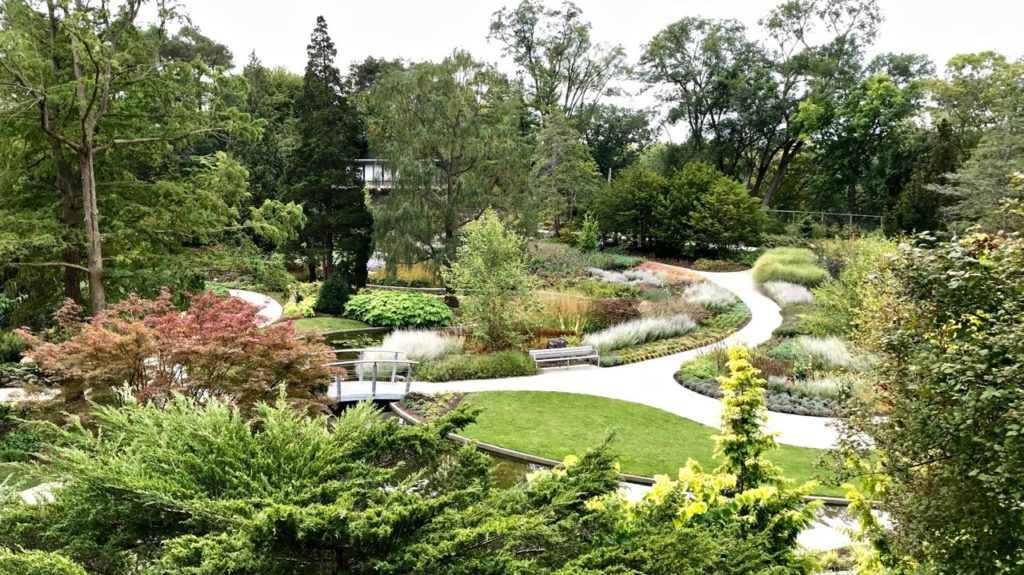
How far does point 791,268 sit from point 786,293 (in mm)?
2213

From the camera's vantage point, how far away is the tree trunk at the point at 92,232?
945 centimetres

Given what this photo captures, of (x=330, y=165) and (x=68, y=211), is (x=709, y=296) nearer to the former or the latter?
(x=330, y=165)

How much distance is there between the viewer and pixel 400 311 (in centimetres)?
1661

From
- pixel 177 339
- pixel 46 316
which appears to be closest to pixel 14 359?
pixel 46 316

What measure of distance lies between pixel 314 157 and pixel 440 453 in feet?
58.6

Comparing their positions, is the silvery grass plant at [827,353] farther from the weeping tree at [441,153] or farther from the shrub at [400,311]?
the weeping tree at [441,153]

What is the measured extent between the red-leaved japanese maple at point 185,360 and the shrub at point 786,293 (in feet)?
53.8

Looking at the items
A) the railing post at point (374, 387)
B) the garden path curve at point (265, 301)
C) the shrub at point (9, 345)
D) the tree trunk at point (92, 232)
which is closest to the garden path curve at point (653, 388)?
the railing post at point (374, 387)

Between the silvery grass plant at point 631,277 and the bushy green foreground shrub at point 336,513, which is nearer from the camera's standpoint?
the bushy green foreground shrub at point 336,513

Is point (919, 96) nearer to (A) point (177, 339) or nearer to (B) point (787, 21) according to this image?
(B) point (787, 21)

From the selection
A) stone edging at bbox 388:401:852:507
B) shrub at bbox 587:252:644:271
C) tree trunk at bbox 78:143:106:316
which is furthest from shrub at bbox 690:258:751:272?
tree trunk at bbox 78:143:106:316

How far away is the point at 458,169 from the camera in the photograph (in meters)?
18.8

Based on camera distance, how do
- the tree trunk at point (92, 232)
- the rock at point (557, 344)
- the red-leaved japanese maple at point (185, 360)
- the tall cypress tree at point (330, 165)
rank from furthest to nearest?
the tall cypress tree at point (330, 165), the rock at point (557, 344), the tree trunk at point (92, 232), the red-leaved japanese maple at point (185, 360)

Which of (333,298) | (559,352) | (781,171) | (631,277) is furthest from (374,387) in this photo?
(781,171)
